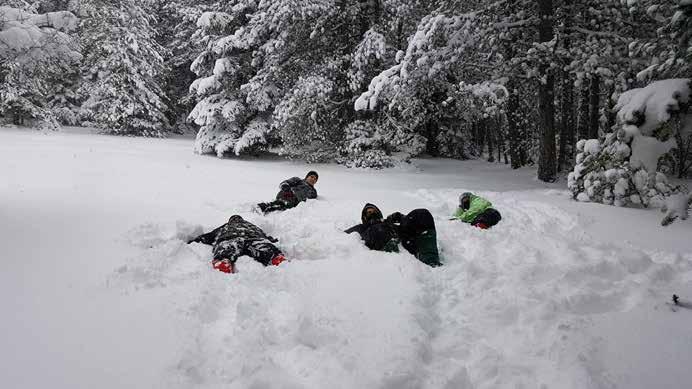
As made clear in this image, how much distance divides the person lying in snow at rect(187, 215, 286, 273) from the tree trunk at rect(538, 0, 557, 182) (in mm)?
7564

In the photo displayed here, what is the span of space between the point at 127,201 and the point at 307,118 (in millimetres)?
7278

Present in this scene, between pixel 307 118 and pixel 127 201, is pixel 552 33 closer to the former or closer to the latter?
pixel 307 118

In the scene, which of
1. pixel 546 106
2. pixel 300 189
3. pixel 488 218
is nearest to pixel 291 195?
pixel 300 189

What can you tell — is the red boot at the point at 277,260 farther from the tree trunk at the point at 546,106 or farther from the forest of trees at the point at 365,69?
the tree trunk at the point at 546,106

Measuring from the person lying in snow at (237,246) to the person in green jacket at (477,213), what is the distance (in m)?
2.79

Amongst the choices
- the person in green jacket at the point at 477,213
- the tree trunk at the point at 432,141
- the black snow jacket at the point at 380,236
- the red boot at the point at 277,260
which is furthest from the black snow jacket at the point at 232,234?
the tree trunk at the point at 432,141

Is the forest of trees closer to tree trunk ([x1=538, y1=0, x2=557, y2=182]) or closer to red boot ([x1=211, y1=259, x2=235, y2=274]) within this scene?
tree trunk ([x1=538, y1=0, x2=557, y2=182])

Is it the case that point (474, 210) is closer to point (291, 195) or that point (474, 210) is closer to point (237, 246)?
point (291, 195)

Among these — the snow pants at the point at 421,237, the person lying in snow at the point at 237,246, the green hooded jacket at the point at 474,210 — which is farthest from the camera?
the green hooded jacket at the point at 474,210

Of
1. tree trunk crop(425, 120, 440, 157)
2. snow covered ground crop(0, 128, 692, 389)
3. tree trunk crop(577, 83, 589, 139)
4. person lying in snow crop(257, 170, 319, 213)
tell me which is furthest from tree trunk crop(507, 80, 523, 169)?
person lying in snow crop(257, 170, 319, 213)

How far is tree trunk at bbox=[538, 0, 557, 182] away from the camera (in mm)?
9258

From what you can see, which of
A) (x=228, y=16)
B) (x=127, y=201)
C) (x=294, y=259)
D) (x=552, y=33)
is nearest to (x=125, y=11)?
(x=228, y=16)

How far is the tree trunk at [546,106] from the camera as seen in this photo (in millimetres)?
9258

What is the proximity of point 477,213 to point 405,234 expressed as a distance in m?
1.52
